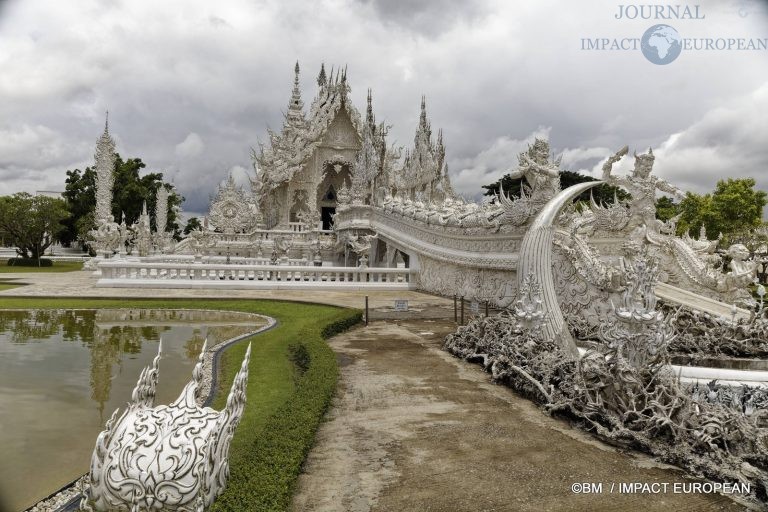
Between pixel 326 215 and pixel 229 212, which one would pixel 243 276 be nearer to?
pixel 229 212

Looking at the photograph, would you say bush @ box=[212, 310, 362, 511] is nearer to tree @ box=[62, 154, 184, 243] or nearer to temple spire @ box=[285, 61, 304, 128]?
temple spire @ box=[285, 61, 304, 128]

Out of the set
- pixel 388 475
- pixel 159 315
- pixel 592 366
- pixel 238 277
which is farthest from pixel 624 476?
pixel 238 277

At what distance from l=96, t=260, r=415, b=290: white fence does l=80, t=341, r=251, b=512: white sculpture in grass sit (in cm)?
1504

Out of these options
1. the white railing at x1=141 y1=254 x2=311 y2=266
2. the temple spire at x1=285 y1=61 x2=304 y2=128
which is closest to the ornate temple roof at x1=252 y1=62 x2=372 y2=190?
the temple spire at x1=285 y1=61 x2=304 y2=128

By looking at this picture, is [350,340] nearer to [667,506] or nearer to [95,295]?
[667,506]

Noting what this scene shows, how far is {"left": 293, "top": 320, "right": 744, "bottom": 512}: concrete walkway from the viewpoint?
11.1 feet

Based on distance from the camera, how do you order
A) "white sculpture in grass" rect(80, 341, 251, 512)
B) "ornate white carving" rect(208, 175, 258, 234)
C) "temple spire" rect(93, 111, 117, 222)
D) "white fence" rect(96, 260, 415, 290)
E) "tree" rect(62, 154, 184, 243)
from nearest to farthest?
Result: "white sculpture in grass" rect(80, 341, 251, 512) → "white fence" rect(96, 260, 415, 290) → "temple spire" rect(93, 111, 117, 222) → "ornate white carving" rect(208, 175, 258, 234) → "tree" rect(62, 154, 184, 243)

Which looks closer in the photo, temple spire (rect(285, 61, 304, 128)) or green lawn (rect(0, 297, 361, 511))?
green lawn (rect(0, 297, 361, 511))

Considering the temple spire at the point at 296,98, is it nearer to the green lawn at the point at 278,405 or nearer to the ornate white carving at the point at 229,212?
the ornate white carving at the point at 229,212

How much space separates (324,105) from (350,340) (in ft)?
84.3

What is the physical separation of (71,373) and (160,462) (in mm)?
4508

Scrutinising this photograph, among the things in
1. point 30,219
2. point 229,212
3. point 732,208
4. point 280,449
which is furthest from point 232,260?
point 732,208

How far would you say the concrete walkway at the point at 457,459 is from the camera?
3.40 metres

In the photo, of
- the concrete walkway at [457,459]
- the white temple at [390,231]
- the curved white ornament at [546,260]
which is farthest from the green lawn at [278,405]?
the white temple at [390,231]
